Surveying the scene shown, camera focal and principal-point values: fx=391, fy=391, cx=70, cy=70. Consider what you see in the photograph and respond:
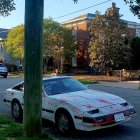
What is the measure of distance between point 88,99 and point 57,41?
4016cm

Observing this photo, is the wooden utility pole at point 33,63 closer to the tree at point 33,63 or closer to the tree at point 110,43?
the tree at point 33,63

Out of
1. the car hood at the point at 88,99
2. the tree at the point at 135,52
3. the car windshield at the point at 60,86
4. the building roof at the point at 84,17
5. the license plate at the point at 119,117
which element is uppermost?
the building roof at the point at 84,17

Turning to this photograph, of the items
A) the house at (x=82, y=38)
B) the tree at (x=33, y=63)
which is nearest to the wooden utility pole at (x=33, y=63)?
the tree at (x=33, y=63)

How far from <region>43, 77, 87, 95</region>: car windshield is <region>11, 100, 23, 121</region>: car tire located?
4.35 ft

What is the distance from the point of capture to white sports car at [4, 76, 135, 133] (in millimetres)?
8641

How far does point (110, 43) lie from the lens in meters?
38.6

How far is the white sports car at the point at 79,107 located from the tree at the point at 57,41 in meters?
38.2

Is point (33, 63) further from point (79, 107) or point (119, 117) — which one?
point (119, 117)

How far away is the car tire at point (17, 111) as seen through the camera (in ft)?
37.2

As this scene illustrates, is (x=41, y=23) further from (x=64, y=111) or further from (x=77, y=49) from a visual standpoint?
(x=77, y=49)

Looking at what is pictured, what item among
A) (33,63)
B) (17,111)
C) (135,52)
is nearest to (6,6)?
(33,63)

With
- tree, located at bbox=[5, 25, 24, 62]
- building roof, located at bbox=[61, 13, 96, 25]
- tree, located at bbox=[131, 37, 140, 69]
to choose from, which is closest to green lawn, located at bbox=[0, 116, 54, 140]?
tree, located at bbox=[131, 37, 140, 69]

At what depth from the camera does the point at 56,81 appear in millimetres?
10648

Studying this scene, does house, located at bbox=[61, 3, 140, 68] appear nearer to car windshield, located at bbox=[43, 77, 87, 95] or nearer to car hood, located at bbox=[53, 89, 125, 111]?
car windshield, located at bbox=[43, 77, 87, 95]
